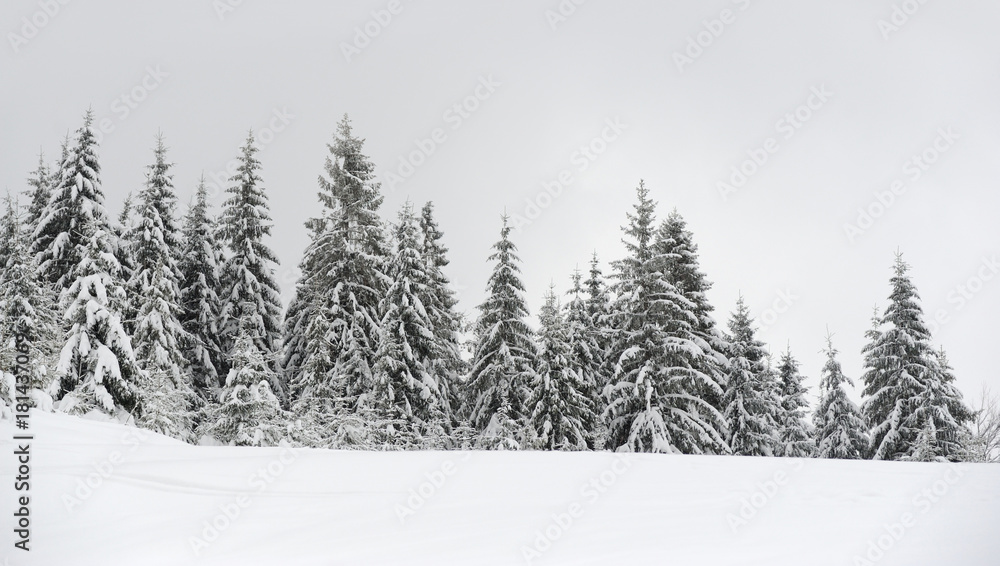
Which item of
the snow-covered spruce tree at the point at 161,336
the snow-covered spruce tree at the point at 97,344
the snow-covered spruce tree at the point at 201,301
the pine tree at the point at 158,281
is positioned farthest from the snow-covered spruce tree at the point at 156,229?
the snow-covered spruce tree at the point at 97,344

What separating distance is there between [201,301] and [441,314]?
9.83 meters

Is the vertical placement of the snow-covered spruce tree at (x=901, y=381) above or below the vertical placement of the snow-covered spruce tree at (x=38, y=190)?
below

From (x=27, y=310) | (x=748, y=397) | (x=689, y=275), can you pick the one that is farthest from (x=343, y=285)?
(x=748, y=397)

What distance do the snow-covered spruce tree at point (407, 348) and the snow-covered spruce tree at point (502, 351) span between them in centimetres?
172

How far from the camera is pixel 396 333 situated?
77.0ft

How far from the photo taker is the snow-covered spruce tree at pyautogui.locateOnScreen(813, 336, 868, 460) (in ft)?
96.5

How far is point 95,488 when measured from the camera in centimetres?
589

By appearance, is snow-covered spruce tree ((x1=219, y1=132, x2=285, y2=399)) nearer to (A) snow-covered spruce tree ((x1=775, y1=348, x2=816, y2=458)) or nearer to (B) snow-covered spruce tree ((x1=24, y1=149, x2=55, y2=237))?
(B) snow-covered spruce tree ((x1=24, y1=149, x2=55, y2=237))

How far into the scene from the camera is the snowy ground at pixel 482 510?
461cm

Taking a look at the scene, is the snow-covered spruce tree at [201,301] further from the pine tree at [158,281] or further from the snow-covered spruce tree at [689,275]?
the snow-covered spruce tree at [689,275]

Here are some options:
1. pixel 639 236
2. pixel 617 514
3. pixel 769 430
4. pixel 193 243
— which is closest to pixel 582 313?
pixel 639 236

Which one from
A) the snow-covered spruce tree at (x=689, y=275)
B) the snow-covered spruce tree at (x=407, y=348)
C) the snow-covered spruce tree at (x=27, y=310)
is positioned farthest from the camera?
the snow-covered spruce tree at (x=689, y=275)

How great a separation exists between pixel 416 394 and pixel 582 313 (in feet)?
27.7

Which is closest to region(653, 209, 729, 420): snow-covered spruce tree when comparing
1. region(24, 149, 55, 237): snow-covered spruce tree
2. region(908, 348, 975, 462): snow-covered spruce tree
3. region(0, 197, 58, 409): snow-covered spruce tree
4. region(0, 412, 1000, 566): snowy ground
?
region(908, 348, 975, 462): snow-covered spruce tree
